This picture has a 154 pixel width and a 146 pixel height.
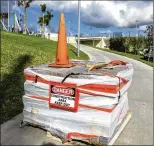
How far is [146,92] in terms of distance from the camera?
841 cm

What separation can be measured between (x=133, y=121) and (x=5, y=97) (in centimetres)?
316

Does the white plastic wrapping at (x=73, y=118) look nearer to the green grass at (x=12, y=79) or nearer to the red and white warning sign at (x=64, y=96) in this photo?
the red and white warning sign at (x=64, y=96)

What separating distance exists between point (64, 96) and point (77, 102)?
23 cm

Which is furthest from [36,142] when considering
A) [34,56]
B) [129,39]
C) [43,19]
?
[43,19]

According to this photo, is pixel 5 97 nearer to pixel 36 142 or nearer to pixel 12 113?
pixel 12 113

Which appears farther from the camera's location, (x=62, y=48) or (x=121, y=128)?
(x=62, y=48)

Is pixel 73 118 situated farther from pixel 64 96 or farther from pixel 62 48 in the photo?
pixel 62 48

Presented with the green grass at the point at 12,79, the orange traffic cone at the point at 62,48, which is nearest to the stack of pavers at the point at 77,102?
the orange traffic cone at the point at 62,48

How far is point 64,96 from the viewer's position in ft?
13.7

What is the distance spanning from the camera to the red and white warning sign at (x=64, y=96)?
13.5 feet

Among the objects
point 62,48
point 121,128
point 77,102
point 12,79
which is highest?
point 62,48

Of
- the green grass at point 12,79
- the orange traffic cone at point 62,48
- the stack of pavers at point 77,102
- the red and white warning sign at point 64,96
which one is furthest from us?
the green grass at point 12,79

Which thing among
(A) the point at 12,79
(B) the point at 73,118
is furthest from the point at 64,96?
(A) the point at 12,79

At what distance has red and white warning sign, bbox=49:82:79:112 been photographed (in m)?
4.11
